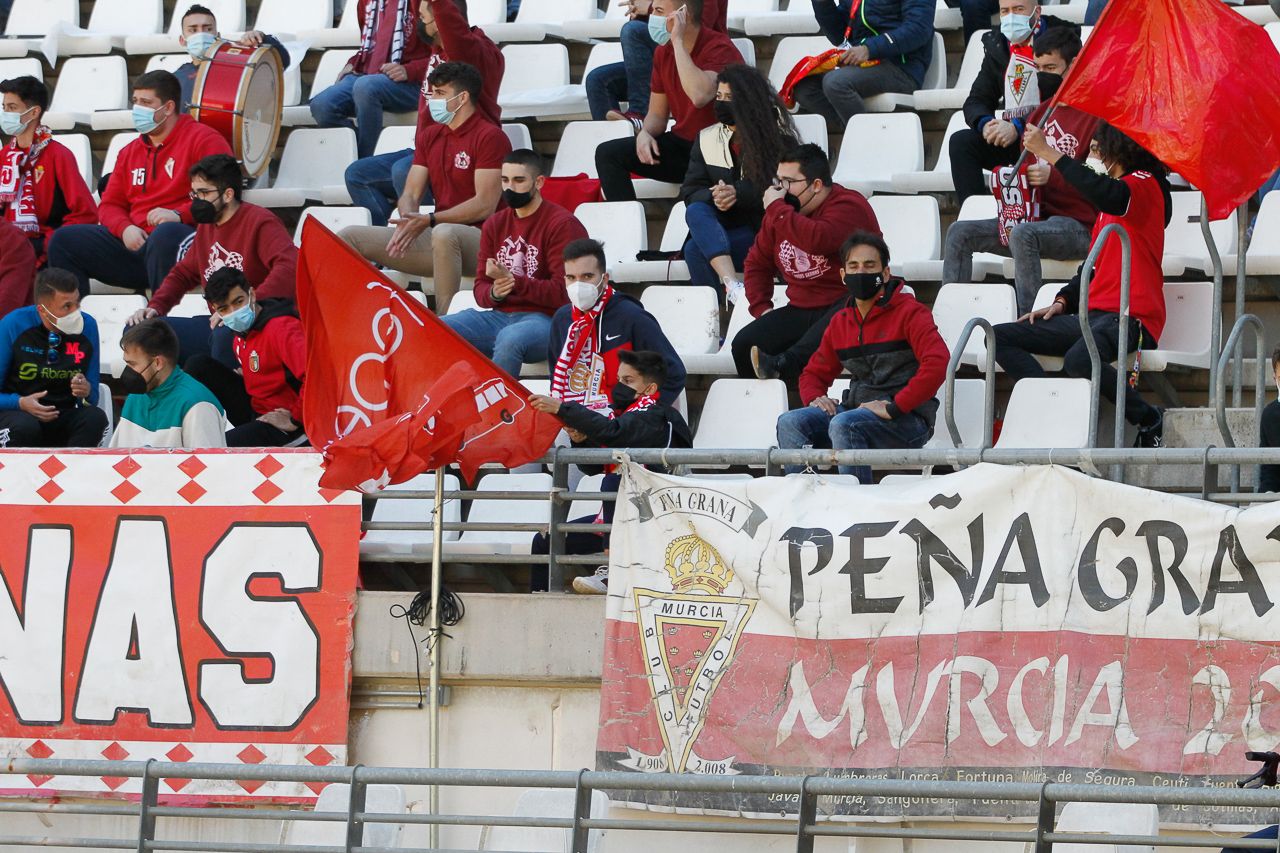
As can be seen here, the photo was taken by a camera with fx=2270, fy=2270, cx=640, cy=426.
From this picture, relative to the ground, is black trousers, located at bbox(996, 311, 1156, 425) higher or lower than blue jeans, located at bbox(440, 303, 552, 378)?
higher

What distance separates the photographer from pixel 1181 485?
8.52 metres

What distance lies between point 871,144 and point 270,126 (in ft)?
11.5

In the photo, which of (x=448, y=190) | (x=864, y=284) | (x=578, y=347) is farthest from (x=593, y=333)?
(x=448, y=190)

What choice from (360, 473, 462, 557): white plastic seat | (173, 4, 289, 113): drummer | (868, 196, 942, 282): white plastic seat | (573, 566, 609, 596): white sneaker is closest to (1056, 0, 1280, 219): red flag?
(868, 196, 942, 282): white plastic seat

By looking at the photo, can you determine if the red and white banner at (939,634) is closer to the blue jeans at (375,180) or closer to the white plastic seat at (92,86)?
the blue jeans at (375,180)

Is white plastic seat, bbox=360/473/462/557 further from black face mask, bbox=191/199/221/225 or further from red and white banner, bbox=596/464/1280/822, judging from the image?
black face mask, bbox=191/199/221/225

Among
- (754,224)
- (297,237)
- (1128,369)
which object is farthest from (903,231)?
(297,237)

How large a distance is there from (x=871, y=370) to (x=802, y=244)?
0.93 metres

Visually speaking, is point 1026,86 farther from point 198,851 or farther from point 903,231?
point 198,851

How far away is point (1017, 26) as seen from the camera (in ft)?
34.7

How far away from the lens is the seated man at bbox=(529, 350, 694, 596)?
27.4 ft

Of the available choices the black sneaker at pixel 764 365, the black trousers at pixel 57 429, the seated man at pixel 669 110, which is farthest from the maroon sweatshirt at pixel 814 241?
the black trousers at pixel 57 429

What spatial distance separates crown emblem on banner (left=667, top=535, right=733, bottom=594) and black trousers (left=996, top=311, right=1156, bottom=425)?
6.03 ft

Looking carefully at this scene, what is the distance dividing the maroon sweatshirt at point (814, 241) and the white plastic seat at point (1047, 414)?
107 cm
